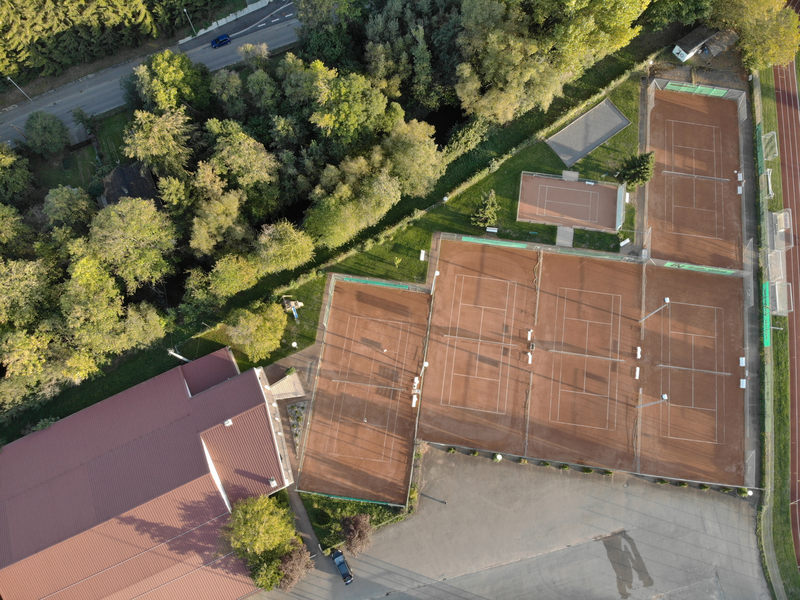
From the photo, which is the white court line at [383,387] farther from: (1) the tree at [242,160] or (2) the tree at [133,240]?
(2) the tree at [133,240]

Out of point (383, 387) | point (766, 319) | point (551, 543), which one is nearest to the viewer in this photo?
point (551, 543)

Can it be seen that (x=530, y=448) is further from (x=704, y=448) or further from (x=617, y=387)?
(x=704, y=448)

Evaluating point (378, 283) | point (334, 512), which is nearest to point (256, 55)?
point (378, 283)

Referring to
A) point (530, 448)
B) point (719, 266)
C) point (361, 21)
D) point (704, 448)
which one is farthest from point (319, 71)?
point (704, 448)

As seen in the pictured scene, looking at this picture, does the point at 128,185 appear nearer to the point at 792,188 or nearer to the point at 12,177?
the point at 12,177

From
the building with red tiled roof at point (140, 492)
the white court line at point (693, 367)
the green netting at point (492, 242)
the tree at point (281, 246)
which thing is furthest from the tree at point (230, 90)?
the white court line at point (693, 367)

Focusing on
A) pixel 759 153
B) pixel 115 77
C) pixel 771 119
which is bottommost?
pixel 759 153

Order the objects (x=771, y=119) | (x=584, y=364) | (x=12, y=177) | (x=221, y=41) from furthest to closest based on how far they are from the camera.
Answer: (x=221, y=41) < (x=771, y=119) < (x=12, y=177) < (x=584, y=364)
